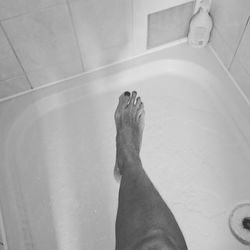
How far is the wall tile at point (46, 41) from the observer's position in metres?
0.91

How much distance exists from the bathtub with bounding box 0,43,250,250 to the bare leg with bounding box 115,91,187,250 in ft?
0.47

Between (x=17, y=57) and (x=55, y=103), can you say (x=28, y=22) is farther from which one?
(x=55, y=103)

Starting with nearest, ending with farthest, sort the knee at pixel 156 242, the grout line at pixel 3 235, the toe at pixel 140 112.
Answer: the knee at pixel 156 242, the grout line at pixel 3 235, the toe at pixel 140 112

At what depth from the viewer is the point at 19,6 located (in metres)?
0.86

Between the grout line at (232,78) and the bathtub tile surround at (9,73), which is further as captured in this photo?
the grout line at (232,78)

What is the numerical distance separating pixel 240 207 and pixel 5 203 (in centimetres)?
76

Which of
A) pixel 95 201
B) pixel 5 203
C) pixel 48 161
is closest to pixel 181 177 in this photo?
pixel 95 201

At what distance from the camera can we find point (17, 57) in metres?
0.99

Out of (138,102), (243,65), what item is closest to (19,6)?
(138,102)

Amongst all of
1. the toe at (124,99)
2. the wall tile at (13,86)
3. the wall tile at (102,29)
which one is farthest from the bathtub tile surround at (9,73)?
the toe at (124,99)

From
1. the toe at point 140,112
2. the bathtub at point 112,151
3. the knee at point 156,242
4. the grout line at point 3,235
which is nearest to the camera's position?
the knee at point 156,242

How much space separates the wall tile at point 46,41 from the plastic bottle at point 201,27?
1.45 ft

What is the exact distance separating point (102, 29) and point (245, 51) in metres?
0.48

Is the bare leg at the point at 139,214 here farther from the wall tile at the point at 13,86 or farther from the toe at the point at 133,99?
the wall tile at the point at 13,86
